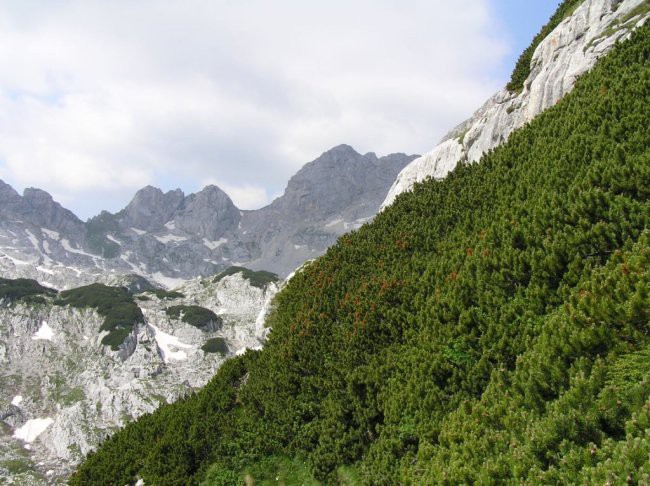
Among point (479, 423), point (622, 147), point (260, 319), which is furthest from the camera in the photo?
point (260, 319)

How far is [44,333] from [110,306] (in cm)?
1829

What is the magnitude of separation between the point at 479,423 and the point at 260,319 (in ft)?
81.8

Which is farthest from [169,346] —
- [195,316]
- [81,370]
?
[81,370]

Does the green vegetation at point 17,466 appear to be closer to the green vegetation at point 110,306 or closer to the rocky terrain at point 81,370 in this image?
the rocky terrain at point 81,370

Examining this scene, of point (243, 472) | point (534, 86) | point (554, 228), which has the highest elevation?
point (534, 86)

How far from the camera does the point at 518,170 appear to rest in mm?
17844

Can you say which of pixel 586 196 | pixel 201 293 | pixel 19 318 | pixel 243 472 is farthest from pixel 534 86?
pixel 201 293

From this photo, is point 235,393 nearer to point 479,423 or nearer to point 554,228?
point 479,423

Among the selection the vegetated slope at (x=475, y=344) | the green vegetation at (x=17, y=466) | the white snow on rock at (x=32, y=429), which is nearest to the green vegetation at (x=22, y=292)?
the white snow on rock at (x=32, y=429)

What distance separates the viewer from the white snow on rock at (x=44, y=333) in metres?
127

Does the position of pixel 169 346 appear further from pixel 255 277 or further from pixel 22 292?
pixel 255 277

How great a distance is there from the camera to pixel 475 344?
12.0 m

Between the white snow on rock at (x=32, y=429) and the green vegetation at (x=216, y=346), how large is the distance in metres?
41.5

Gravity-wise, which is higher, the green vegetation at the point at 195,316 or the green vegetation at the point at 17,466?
the green vegetation at the point at 195,316
